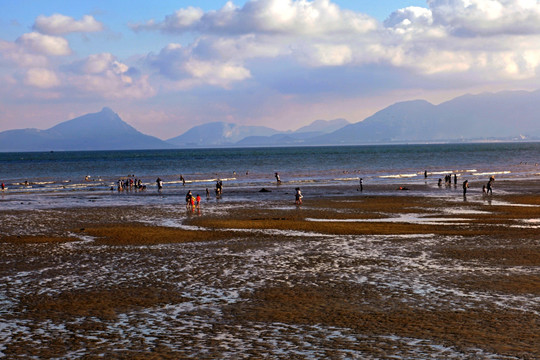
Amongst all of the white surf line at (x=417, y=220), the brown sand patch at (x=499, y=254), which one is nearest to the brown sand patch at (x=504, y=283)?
the brown sand patch at (x=499, y=254)

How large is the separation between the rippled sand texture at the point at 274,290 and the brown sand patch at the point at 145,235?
108 mm

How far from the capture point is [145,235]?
31984 mm

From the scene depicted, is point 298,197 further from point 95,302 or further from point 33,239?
point 95,302

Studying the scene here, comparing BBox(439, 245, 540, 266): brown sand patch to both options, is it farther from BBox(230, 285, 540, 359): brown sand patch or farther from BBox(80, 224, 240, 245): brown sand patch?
BBox(80, 224, 240, 245): brown sand patch

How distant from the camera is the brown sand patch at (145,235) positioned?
98.7 ft

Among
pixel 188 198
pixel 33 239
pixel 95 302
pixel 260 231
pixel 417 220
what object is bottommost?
pixel 417 220

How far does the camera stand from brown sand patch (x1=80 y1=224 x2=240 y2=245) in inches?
1185

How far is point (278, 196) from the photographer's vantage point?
59.3 metres

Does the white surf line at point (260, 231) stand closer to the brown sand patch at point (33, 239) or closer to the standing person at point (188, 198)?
the brown sand patch at point (33, 239)

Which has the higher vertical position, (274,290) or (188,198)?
(188,198)

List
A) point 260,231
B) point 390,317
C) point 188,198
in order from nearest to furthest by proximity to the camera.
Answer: point 390,317, point 260,231, point 188,198

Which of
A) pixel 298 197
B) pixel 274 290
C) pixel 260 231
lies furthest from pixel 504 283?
pixel 298 197

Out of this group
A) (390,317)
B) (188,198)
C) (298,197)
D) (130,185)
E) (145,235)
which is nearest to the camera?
(390,317)

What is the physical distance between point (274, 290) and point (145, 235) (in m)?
14.3
